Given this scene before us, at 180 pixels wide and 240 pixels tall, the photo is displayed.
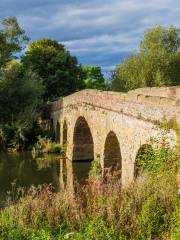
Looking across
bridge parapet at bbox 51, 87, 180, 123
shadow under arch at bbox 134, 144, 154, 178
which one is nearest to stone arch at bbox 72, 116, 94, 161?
bridge parapet at bbox 51, 87, 180, 123

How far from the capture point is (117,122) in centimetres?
1844

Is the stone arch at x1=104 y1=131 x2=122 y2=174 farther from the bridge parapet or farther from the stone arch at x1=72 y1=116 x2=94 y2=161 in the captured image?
the stone arch at x1=72 y1=116 x2=94 y2=161

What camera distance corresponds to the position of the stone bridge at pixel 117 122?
45.4 feet

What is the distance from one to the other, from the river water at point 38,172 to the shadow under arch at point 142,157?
5439mm

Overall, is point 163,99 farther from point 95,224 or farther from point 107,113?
point 107,113

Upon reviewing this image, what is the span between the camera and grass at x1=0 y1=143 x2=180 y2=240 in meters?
9.84

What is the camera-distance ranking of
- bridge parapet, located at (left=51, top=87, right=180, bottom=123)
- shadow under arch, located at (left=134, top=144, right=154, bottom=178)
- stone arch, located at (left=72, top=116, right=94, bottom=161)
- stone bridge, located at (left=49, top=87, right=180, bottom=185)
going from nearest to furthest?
bridge parapet, located at (left=51, top=87, right=180, bottom=123)
shadow under arch, located at (left=134, top=144, right=154, bottom=178)
stone bridge, located at (left=49, top=87, right=180, bottom=185)
stone arch, located at (left=72, top=116, right=94, bottom=161)

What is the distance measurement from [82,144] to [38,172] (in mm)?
4383

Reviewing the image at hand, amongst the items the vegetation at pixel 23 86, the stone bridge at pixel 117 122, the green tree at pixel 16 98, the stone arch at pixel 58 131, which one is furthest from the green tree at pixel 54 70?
the stone bridge at pixel 117 122

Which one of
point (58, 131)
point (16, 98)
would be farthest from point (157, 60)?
point (16, 98)

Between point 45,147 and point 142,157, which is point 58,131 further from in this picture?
point 142,157

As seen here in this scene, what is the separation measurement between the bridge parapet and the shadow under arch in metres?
0.86

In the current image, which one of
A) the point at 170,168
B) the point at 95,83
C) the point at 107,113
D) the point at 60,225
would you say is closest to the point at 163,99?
the point at 170,168

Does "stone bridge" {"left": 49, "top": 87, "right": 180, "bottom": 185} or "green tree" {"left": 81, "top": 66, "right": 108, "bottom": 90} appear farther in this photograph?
"green tree" {"left": 81, "top": 66, "right": 108, "bottom": 90}
